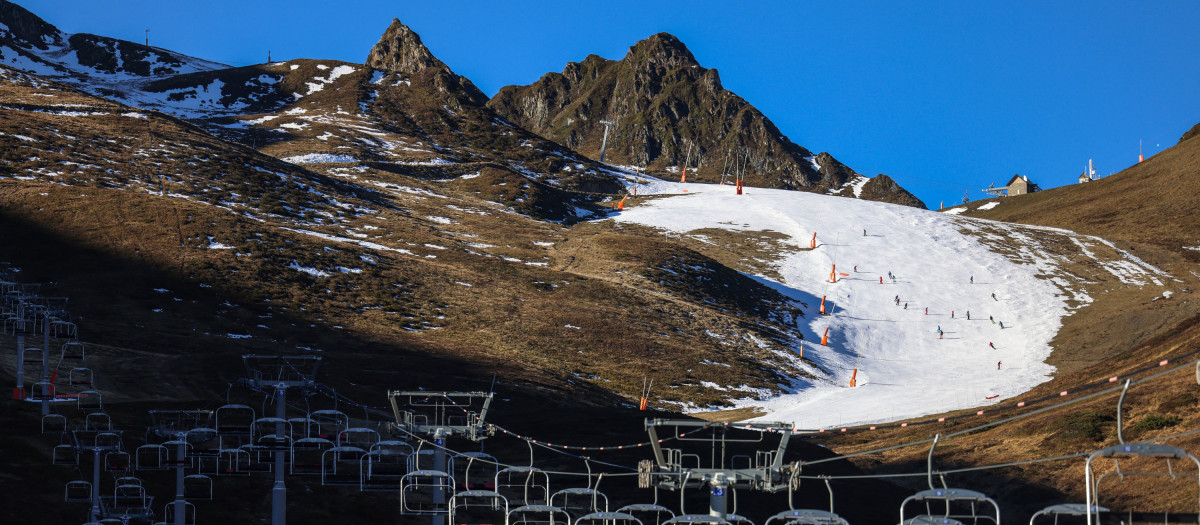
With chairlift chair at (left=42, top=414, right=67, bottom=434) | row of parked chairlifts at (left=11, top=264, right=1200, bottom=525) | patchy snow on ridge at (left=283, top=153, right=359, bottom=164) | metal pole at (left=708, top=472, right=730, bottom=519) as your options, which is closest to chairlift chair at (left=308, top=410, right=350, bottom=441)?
row of parked chairlifts at (left=11, top=264, right=1200, bottom=525)

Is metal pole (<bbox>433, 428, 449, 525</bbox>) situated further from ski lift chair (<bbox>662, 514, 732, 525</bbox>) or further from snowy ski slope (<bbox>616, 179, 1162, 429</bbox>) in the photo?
snowy ski slope (<bbox>616, 179, 1162, 429</bbox>)

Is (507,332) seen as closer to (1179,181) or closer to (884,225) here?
(884,225)

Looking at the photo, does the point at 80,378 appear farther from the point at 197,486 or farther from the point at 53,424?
the point at 197,486

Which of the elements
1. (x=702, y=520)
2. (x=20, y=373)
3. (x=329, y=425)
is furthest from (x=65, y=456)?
(x=702, y=520)

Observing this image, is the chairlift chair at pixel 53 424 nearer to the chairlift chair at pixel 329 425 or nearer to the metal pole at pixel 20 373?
the metal pole at pixel 20 373

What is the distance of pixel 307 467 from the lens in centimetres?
4181

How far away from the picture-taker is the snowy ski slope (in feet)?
298

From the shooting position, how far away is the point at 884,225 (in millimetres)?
166750

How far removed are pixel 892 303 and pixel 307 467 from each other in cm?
9743

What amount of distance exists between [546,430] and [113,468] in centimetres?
2579

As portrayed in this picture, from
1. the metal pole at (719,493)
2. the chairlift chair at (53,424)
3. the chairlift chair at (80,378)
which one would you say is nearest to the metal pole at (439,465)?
the metal pole at (719,493)

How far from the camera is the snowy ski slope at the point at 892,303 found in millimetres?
90750

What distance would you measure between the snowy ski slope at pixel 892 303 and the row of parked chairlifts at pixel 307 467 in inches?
1395

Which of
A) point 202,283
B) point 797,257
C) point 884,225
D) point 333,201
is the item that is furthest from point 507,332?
point 884,225
